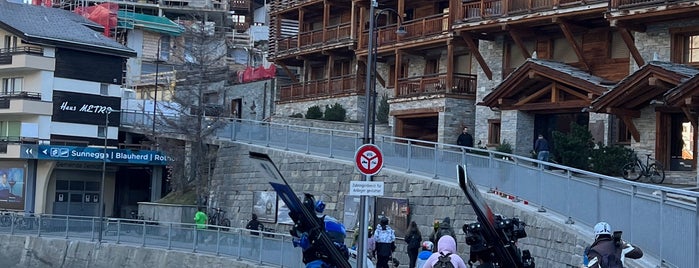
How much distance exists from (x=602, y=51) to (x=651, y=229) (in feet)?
64.7

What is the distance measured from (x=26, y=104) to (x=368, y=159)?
3913cm

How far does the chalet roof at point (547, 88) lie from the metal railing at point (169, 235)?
36.4 feet

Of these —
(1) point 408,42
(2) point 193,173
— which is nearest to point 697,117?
(1) point 408,42

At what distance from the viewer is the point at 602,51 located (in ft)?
113

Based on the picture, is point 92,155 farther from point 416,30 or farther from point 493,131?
point 493,131

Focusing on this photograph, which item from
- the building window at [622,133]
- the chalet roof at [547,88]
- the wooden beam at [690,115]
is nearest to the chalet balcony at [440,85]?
the chalet roof at [547,88]

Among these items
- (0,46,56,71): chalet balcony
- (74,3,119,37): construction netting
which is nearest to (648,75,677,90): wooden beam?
(0,46,56,71): chalet balcony

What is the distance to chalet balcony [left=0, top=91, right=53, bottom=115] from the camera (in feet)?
171

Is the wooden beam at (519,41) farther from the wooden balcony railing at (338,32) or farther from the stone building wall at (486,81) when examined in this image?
the wooden balcony railing at (338,32)

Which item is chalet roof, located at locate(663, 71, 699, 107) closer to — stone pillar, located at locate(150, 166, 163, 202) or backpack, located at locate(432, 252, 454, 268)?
backpack, located at locate(432, 252, 454, 268)

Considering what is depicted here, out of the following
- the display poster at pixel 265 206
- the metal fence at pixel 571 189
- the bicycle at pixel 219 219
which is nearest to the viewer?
the metal fence at pixel 571 189

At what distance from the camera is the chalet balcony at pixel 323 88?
4778 cm

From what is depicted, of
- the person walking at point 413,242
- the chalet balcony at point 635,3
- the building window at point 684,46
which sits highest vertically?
the chalet balcony at point 635,3

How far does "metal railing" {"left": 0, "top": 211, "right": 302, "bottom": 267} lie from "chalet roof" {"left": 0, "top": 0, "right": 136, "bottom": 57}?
14879mm
